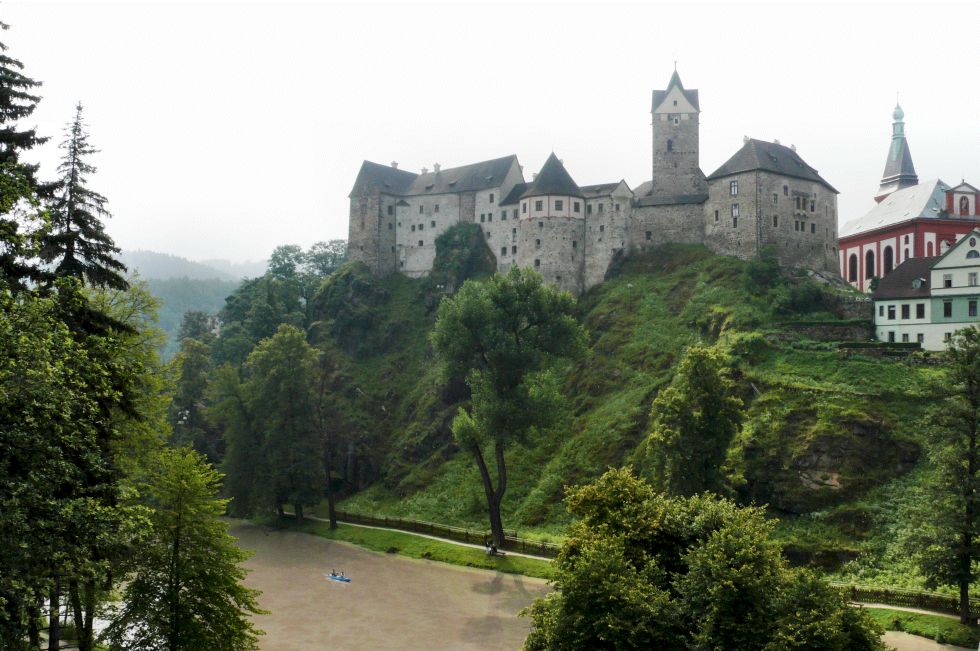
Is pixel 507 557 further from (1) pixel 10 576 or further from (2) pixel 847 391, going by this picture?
(1) pixel 10 576

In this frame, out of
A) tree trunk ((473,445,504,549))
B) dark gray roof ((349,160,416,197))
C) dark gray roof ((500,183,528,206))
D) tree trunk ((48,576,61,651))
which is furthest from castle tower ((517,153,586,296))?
tree trunk ((48,576,61,651))

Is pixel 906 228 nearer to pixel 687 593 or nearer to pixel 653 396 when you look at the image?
pixel 653 396

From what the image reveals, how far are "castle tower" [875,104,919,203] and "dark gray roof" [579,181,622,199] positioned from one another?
41.1m

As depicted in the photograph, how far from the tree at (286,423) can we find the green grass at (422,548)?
3.31 meters

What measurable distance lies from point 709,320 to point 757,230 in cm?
1275

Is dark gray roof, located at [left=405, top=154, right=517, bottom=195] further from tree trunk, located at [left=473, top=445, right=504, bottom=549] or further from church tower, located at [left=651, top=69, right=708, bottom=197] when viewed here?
tree trunk, located at [left=473, top=445, right=504, bottom=549]

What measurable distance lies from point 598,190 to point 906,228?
2810 centimetres

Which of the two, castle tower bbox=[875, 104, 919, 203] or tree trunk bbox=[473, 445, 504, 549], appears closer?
tree trunk bbox=[473, 445, 504, 549]

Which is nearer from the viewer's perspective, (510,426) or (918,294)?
(510,426)

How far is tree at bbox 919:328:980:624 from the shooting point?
34250 mm

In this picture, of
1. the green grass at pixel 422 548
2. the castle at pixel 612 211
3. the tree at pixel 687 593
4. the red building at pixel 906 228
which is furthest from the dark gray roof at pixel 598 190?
the tree at pixel 687 593

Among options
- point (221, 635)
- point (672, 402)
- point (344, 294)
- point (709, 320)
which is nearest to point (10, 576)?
point (221, 635)

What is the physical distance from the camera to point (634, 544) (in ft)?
91.3

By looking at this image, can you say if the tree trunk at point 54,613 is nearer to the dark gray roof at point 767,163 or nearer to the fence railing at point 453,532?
the fence railing at point 453,532
